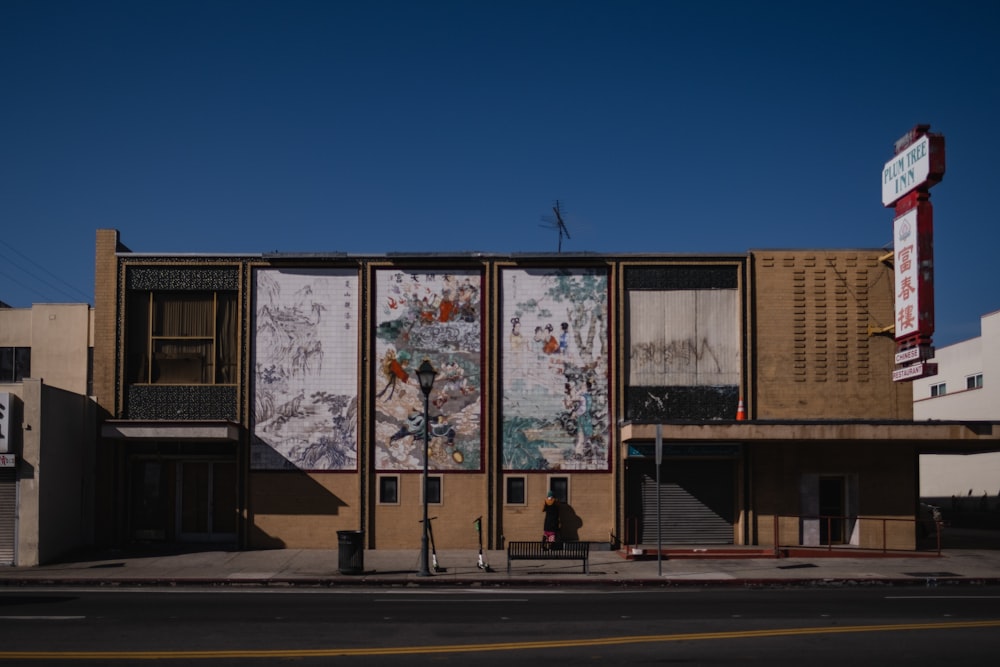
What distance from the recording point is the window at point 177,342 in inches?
1116

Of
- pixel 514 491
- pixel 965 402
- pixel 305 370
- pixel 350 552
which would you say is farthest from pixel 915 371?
pixel 965 402

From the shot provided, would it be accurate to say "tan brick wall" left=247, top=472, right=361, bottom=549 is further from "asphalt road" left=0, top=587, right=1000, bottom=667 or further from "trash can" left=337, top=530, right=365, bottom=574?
"asphalt road" left=0, top=587, right=1000, bottom=667

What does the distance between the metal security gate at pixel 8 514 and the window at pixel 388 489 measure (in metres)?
9.46

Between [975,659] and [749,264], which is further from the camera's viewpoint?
[749,264]

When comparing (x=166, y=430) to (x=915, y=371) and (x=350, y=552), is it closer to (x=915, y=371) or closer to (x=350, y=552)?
(x=350, y=552)

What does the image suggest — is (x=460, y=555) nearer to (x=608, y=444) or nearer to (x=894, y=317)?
(x=608, y=444)

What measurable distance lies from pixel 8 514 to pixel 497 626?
50.1 feet

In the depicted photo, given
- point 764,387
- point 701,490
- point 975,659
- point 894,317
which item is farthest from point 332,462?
point 975,659

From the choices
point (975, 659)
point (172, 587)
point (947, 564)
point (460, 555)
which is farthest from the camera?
point (460, 555)

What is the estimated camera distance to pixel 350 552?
23.2 metres

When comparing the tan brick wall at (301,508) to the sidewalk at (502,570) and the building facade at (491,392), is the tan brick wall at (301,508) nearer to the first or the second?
the building facade at (491,392)

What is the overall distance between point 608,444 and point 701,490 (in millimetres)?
2979

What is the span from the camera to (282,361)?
92.6ft

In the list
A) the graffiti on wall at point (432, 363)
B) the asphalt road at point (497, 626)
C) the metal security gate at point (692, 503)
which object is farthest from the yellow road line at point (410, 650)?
the graffiti on wall at point (432, 363)
